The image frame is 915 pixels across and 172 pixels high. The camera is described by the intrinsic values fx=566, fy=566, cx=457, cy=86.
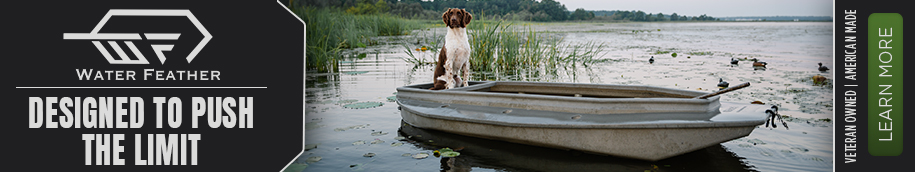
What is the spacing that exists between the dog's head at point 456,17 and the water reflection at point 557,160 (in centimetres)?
106

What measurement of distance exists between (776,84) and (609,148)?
496 cm

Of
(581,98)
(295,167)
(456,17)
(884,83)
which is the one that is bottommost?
(295,167)

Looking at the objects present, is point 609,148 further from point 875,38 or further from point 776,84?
point 776,84

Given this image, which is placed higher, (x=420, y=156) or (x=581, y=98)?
(x=581, y=98)

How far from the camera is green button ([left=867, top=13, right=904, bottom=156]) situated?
2686mm

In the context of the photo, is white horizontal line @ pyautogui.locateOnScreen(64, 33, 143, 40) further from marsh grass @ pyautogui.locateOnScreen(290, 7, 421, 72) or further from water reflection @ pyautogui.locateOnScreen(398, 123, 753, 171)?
marsh grass @ pyautogui.locateOnScreen(290, 7, 421, 72)

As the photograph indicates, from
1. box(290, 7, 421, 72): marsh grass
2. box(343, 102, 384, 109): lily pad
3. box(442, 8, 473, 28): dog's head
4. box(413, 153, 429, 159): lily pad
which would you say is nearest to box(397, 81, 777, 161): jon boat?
box(413, 153, 429, 159): lily pad

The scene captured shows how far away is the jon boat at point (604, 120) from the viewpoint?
335 cm

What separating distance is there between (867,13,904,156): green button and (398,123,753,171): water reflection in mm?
796

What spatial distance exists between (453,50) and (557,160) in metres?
1.57

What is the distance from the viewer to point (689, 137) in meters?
3.35

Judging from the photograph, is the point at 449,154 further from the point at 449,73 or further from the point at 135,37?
the point at 135,37

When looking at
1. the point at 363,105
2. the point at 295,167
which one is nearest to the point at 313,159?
the point at 295,167

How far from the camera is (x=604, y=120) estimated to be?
11.6 feet
